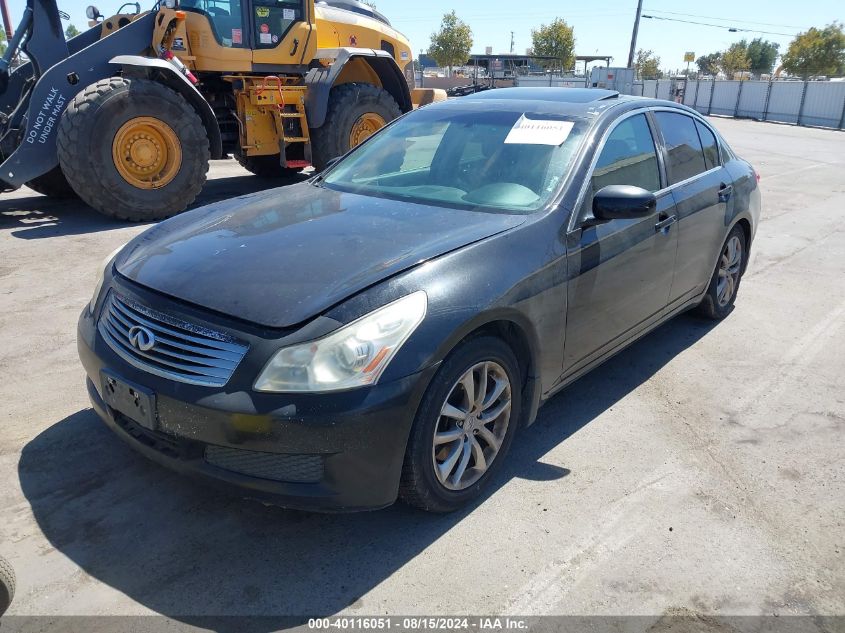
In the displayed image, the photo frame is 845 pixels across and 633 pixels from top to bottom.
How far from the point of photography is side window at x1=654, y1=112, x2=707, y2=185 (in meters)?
4.18

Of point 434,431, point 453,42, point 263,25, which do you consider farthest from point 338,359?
point 453,42

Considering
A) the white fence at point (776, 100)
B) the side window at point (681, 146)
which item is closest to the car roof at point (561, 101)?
the side window at point (681, 146)

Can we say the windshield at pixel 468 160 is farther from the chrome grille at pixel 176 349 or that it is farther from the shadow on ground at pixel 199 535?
the chrome grille at pixel 176 349

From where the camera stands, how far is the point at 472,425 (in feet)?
9.24

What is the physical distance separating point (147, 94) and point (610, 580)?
727 centimetres

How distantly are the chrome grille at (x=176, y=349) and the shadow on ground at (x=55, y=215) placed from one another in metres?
5.44

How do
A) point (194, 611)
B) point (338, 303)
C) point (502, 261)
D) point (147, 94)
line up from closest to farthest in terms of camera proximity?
1. point (194, 611)
2. point (338, 303)
3. point (502, 261)
4. point (147, 94)

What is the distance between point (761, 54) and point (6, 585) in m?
98.4

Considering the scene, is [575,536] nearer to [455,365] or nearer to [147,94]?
[455,365]

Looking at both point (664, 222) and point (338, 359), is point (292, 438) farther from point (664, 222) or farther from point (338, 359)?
point (664, 222)

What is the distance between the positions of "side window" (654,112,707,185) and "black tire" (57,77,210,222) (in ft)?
18.7

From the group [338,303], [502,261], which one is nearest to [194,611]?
[338,303]

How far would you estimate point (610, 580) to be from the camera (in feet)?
8.30

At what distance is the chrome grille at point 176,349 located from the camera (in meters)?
2.39
